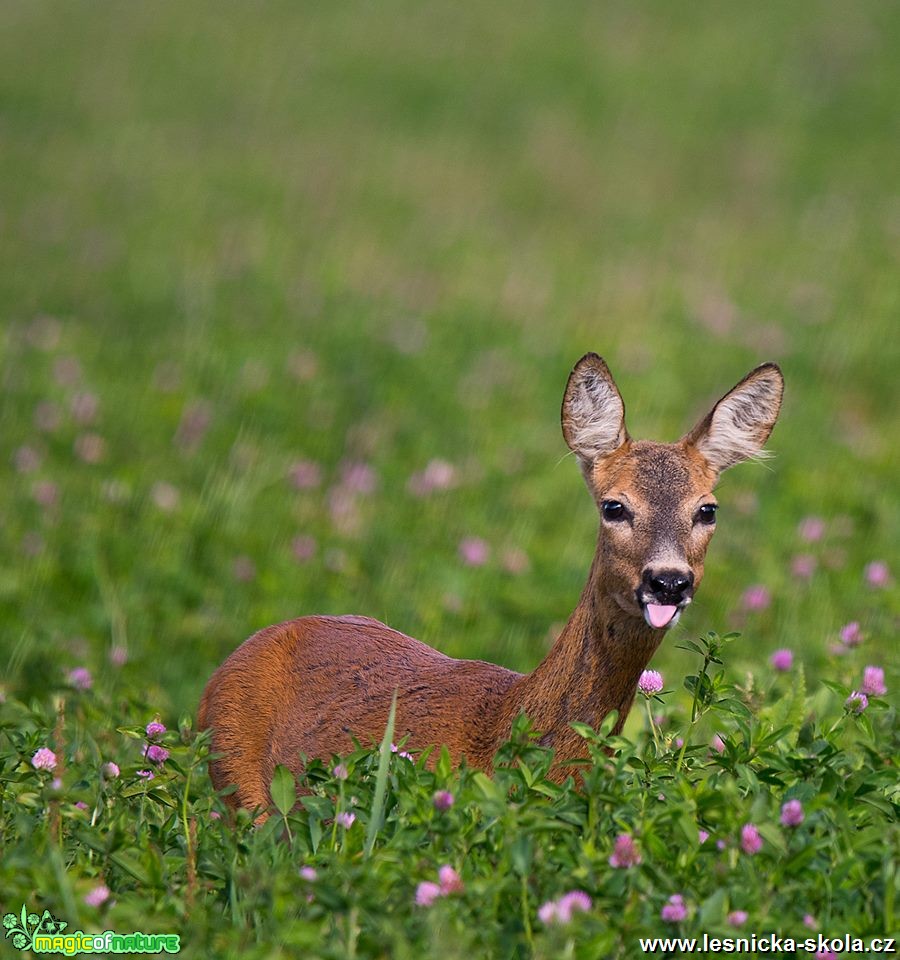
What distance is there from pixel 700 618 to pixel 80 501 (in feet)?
9.52

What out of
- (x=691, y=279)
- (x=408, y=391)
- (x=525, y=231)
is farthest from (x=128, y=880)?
(x=525, y=231)

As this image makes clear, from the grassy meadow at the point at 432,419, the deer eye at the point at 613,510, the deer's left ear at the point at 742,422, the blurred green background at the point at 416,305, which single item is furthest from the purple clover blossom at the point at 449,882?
the blurred green background at the point at 416,305

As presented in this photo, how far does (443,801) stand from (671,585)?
0.96 m

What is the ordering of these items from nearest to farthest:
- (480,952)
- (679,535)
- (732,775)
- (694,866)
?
(480,952)
(694,866)
(732,775)
(679,535)

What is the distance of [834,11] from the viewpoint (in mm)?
21656

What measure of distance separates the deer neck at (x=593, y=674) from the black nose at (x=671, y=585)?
22 cm

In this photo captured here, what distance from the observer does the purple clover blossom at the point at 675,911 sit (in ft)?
9.92

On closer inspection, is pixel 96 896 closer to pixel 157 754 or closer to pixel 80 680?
pixel 157 754

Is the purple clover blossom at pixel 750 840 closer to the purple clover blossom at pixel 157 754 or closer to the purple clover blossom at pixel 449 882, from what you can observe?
the purple clover blossom at pixel 449 882

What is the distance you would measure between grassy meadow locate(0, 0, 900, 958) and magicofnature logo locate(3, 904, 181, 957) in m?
0.03

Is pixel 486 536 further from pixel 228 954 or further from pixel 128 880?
pixel 228 954

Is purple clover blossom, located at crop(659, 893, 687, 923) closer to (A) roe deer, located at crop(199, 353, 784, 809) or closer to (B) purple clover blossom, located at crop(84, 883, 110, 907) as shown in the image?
(A) roe deer, located at crop(199, 353, 784, 809)

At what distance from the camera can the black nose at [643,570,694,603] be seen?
12.9 ft

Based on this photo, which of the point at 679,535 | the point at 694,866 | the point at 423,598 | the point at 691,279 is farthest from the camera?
the point at 691,279
